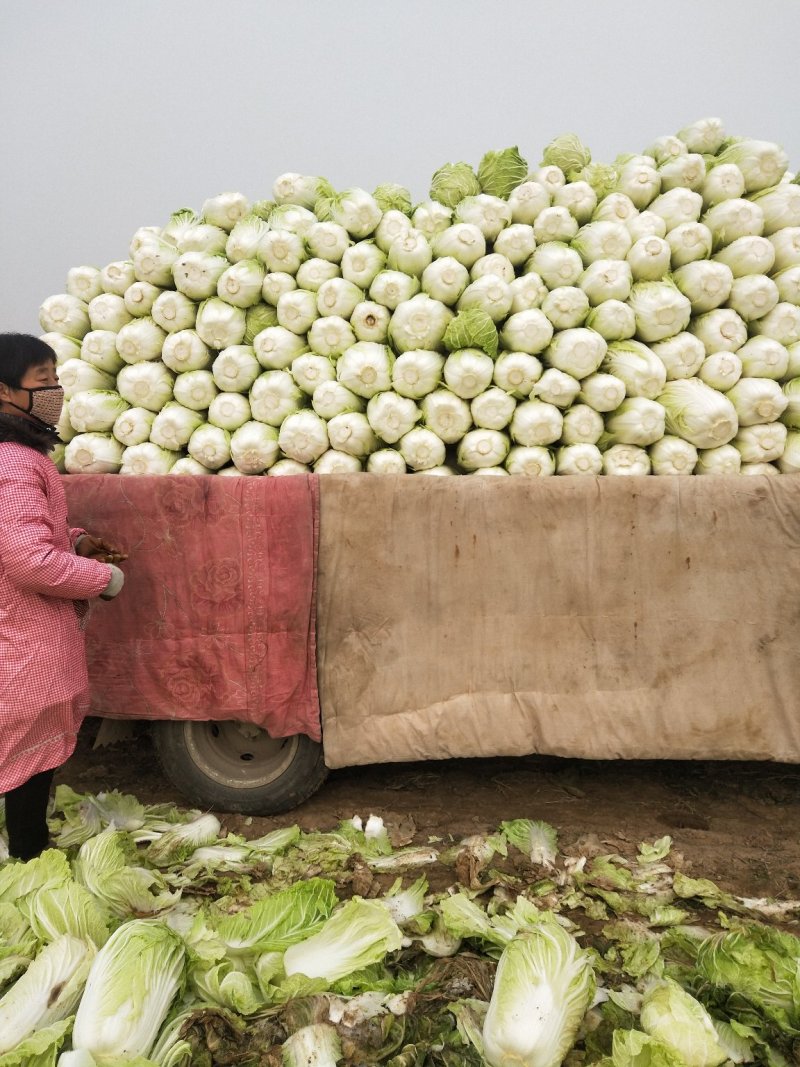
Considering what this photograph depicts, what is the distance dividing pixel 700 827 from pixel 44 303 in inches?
172

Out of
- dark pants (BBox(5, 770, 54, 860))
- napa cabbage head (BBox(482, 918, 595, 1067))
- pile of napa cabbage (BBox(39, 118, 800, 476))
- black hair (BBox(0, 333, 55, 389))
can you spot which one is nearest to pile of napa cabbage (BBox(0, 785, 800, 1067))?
napa cabbage head (BBox(482, 918, 595, 1067))

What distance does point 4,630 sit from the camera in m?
2.00

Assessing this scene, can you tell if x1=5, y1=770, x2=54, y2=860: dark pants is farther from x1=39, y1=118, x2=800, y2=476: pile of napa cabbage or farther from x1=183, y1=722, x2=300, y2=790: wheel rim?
x1=39, y1=118, x2=800, y2=476: pile of napa cabbage

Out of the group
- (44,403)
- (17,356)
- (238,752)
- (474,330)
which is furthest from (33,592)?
(474,330)

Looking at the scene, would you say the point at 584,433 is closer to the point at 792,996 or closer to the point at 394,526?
the point at 394,526

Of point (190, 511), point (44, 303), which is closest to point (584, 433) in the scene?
point (190, 511)

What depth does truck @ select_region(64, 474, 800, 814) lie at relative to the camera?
2553 mm

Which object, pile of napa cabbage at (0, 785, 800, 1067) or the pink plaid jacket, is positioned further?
the pink plaid jacket

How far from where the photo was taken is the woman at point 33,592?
6.40 ft

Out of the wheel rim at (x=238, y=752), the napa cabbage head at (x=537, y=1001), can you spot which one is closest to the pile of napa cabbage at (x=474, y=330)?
the wheel rim at (x=238, y=752)

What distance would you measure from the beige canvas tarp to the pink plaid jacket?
982mm

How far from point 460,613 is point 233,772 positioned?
129 cm

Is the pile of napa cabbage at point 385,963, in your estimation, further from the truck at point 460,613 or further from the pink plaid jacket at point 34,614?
the truck at point 460,613

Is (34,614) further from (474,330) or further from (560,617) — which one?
(474,330)
